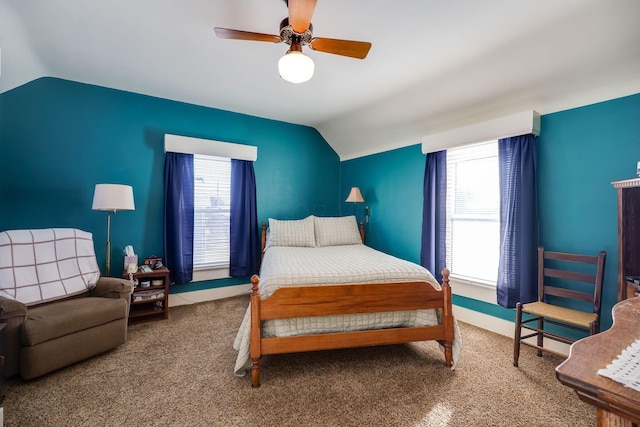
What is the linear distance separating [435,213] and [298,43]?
2412mm

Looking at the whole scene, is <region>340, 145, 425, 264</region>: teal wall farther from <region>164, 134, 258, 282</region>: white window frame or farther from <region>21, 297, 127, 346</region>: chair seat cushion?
<region>21, 297, 127, 346</region>: chair seat cushion

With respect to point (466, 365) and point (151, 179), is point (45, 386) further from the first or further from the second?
point (466, 365)

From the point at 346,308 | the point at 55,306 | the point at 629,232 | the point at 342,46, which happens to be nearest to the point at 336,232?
the point at 346,308

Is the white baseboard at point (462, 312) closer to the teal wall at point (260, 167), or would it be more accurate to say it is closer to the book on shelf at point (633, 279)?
the teal wall at point (260, 167)

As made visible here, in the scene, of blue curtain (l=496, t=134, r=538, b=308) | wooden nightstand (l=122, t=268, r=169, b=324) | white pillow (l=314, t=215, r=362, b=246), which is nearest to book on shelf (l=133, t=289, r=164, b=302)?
wooden nightstand (l=122, t=268, r=169, b=324)

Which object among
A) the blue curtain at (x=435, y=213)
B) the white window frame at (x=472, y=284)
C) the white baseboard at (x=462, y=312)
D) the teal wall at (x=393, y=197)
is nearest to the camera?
the white baseboard at (x=462, y=312)

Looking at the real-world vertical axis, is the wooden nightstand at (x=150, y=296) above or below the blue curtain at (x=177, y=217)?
below

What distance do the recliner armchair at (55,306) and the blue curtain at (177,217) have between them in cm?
82

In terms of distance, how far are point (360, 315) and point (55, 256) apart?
2683mm

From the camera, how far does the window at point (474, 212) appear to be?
2.84 metres

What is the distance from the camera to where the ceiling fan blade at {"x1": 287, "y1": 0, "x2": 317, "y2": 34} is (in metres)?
1.37

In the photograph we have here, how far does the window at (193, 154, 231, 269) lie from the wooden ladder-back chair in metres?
3.40

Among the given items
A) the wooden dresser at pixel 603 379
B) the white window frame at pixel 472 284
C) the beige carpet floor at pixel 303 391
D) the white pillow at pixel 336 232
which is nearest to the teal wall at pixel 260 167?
the white window frame at pixel 472 284

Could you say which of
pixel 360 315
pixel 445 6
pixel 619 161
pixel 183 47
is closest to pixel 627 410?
pixel 360 315
